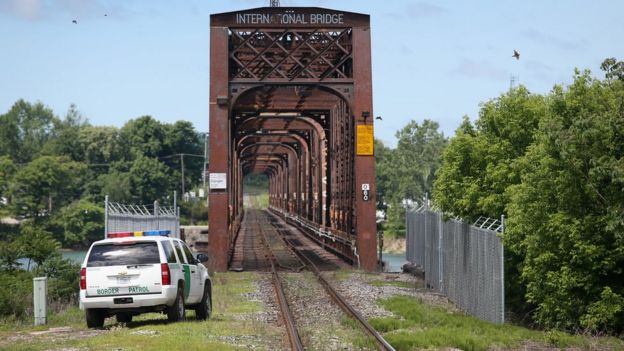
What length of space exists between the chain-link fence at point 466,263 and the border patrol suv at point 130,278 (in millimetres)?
5786

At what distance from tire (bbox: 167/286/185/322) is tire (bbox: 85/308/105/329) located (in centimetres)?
119

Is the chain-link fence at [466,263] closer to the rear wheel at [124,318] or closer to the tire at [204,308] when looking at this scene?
the tire at [204,308]

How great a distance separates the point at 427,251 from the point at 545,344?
45.3 feet

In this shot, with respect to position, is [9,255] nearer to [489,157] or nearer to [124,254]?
[124,254]

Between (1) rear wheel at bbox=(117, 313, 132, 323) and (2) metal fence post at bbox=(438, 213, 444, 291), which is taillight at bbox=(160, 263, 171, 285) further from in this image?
(2) metal fence post at bbox=(438, 213, 444, 291)

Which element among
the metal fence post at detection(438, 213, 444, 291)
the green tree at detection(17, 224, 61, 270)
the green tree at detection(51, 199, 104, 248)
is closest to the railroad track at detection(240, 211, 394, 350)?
the metal fence post at detection(438, 213, 444, 291)

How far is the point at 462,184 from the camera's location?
77.8 ft

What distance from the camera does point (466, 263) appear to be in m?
21.3

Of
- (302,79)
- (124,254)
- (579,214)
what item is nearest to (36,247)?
(124,254)

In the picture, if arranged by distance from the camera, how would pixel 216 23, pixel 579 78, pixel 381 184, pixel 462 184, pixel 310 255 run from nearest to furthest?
pixel 579 78
pixel 462 184
pixel 216 23
pixel 310 255
pixel 381 184

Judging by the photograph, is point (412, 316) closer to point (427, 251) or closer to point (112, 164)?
point (427, 251)

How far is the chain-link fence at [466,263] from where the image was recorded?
59.7 ft

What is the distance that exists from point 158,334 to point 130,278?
141 centimetres

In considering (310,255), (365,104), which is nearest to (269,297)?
(365,104)
